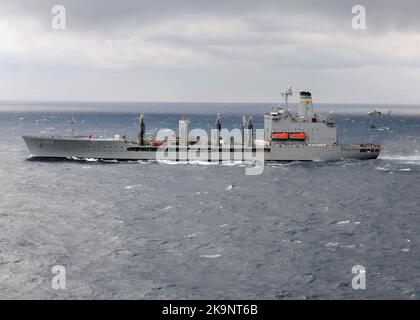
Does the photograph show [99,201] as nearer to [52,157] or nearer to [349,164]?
[52,157]

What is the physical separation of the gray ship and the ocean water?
43.1 feet

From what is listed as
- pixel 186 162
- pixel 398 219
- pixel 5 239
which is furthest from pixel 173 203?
pixel 186 162

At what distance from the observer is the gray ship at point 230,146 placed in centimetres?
8662

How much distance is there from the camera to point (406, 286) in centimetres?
3128

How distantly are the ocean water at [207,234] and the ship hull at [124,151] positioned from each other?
1270 centimetres

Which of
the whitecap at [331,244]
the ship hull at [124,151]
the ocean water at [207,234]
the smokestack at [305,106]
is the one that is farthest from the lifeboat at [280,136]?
the whitecap at [331,244]

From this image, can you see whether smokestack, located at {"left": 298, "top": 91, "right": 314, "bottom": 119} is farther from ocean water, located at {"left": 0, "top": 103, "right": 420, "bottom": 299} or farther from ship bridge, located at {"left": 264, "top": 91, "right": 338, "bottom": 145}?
ocean water, located at {"left": 0, "top": 103, "right": 420, "bottom": 299}

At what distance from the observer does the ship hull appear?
283ft

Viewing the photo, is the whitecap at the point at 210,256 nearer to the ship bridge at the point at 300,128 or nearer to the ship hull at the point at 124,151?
the ship hull at the point at 124,151

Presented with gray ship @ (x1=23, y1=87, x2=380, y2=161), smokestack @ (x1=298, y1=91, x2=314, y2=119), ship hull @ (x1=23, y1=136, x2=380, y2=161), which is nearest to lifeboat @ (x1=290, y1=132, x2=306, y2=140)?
gray ship @ (x1=23, y1=87, x2=380, y2=161)

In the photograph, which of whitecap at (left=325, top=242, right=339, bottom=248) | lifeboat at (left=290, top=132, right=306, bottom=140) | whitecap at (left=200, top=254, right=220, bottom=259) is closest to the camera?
whitecap at (left=200, top=254, right=220, bottom=259)

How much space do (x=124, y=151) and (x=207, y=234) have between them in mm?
48136

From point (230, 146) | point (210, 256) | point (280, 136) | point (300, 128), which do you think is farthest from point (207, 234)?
point (300, 128)

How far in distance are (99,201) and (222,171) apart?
27605 millimetres
